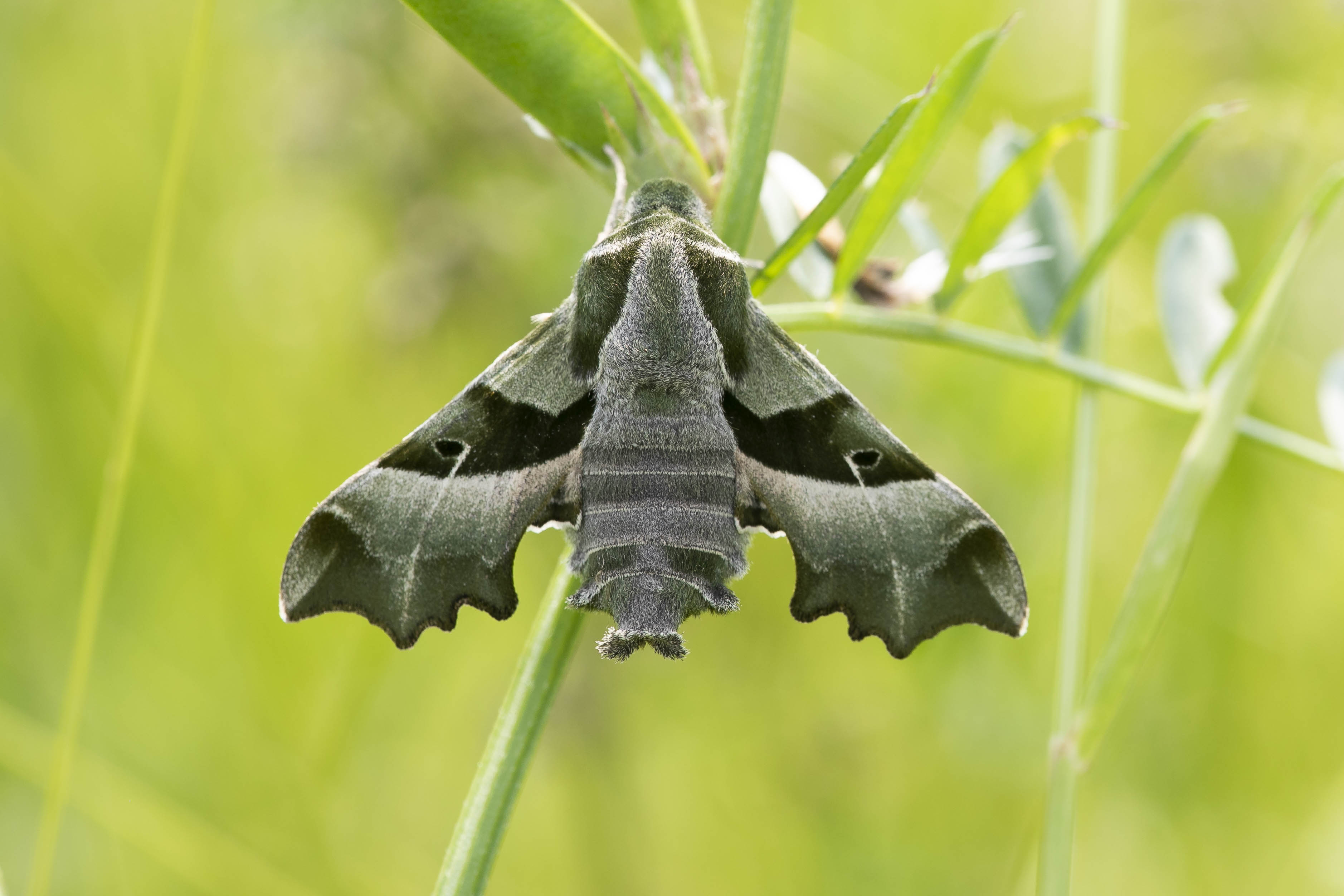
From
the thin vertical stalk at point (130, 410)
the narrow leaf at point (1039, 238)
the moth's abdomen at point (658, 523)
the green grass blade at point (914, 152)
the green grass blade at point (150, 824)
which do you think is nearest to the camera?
the moth's abdomen at point (658, 523)

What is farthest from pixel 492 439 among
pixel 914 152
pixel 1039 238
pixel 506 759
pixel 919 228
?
pixel 1039 238

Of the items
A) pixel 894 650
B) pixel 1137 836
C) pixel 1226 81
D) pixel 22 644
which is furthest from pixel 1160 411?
pixel 22 644

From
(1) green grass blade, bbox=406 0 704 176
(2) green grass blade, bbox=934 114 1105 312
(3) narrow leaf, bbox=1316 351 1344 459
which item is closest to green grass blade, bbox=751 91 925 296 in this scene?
(1) green grass blade, bbox=406 0 704 176

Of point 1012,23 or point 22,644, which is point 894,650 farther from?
point 22,644

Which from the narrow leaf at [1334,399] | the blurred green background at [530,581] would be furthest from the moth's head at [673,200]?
the blurred green background at [530,581]

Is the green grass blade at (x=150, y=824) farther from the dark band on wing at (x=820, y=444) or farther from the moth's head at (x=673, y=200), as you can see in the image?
the moth's head at (x=673, y=200)

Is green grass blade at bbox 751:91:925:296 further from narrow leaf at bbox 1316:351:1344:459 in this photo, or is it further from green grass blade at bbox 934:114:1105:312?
narrow leaf at bbox 1316:351:1344:459
